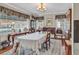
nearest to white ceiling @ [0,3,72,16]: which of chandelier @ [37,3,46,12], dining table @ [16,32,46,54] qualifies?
chandelier @ [37,3,46,12]

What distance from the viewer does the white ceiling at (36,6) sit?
6.11ft

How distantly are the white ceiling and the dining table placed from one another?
0.34m

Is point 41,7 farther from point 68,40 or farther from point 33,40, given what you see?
point 68,40

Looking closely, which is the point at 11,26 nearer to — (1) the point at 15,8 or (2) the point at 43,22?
(1) the point at 15,8

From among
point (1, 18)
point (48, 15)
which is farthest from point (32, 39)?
point (1, 18)

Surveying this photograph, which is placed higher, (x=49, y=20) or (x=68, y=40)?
(x=49, y=20)

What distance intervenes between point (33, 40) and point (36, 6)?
0.55 meters

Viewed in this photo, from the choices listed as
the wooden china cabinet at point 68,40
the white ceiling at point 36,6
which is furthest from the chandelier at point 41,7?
the wooden china cabinet at point 68,40

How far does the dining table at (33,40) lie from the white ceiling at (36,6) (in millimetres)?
342

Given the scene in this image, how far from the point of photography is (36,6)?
190 centimetres

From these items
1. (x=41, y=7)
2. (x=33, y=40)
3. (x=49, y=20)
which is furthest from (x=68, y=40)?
(x=41, y=7)

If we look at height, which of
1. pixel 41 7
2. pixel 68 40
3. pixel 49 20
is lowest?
pixel 68 40
